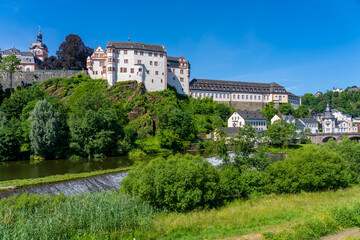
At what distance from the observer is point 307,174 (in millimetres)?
18547

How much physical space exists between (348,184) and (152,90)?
5675cm

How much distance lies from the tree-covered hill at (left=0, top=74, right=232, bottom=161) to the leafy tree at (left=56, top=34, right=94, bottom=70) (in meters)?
9.08

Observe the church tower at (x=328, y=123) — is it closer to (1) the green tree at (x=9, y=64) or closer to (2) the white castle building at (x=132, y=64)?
(2) the white castle building at (x=132, y=64)

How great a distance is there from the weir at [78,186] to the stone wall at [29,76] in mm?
54002

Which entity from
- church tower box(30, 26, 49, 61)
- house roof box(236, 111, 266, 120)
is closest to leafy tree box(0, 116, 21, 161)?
house roof box(236, 111, 266, 120)

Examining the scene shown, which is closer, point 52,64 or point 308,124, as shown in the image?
point 52,64

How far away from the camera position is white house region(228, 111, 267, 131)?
74.2 m

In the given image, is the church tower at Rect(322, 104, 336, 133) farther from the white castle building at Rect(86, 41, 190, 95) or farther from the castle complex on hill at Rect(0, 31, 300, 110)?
the white castle building at Rect(86, 41, 190, 95)

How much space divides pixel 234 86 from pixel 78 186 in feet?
256

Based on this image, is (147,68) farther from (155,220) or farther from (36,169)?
(155,220)

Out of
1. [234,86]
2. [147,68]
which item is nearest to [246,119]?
[234,86]

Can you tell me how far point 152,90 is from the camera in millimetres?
Result: 70438

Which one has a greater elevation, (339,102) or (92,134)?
(339,102)

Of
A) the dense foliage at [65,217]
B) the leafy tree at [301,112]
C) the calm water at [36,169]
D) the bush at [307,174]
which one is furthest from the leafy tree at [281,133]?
the dense foliage at [65,217]
